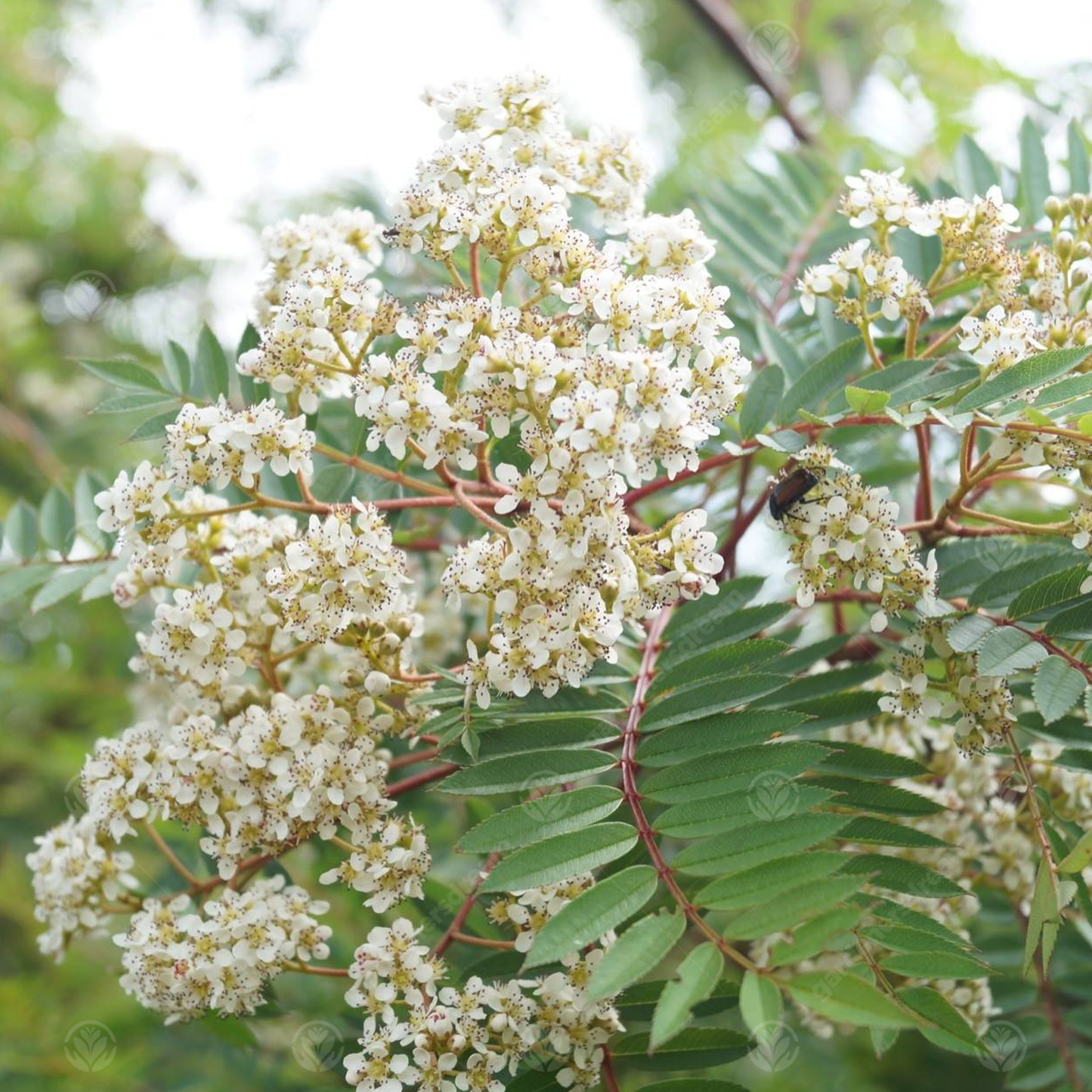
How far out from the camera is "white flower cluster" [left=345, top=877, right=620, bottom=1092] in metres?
1.54

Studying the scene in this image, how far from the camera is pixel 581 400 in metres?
1.46

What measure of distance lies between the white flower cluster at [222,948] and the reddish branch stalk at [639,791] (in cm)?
54

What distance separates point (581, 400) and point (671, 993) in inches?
28.2

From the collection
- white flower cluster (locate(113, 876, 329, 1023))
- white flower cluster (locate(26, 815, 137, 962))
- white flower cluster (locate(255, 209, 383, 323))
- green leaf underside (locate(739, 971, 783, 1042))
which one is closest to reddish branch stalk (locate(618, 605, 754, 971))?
green leaf underside (locate(739, 971, 783, 1042))

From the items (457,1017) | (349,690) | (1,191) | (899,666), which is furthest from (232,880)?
(1,191)

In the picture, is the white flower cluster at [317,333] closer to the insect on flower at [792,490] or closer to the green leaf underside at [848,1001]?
the insect on flower at [792,490]

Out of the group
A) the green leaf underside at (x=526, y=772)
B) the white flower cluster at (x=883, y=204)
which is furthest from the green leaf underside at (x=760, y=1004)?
the white flower cluster at (x=883, y=204)

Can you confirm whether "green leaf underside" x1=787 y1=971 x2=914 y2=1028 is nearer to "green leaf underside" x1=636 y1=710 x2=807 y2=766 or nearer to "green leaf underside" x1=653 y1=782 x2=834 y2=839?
"green leaf underside" x1=653 y1=782 x2=834 y2=839

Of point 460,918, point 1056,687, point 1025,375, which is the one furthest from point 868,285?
point 460,918

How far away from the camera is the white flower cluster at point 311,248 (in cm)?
194

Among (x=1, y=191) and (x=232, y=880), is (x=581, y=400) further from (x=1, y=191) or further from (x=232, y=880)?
(x=1, y=191)

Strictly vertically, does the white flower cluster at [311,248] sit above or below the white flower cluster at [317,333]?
above

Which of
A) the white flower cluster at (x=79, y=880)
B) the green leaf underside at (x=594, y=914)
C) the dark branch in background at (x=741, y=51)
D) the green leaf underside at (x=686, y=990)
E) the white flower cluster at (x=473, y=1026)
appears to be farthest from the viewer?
the dark branch in background at (x=741, y=51)

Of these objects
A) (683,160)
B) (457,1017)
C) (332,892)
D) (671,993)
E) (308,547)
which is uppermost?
(683,160)
